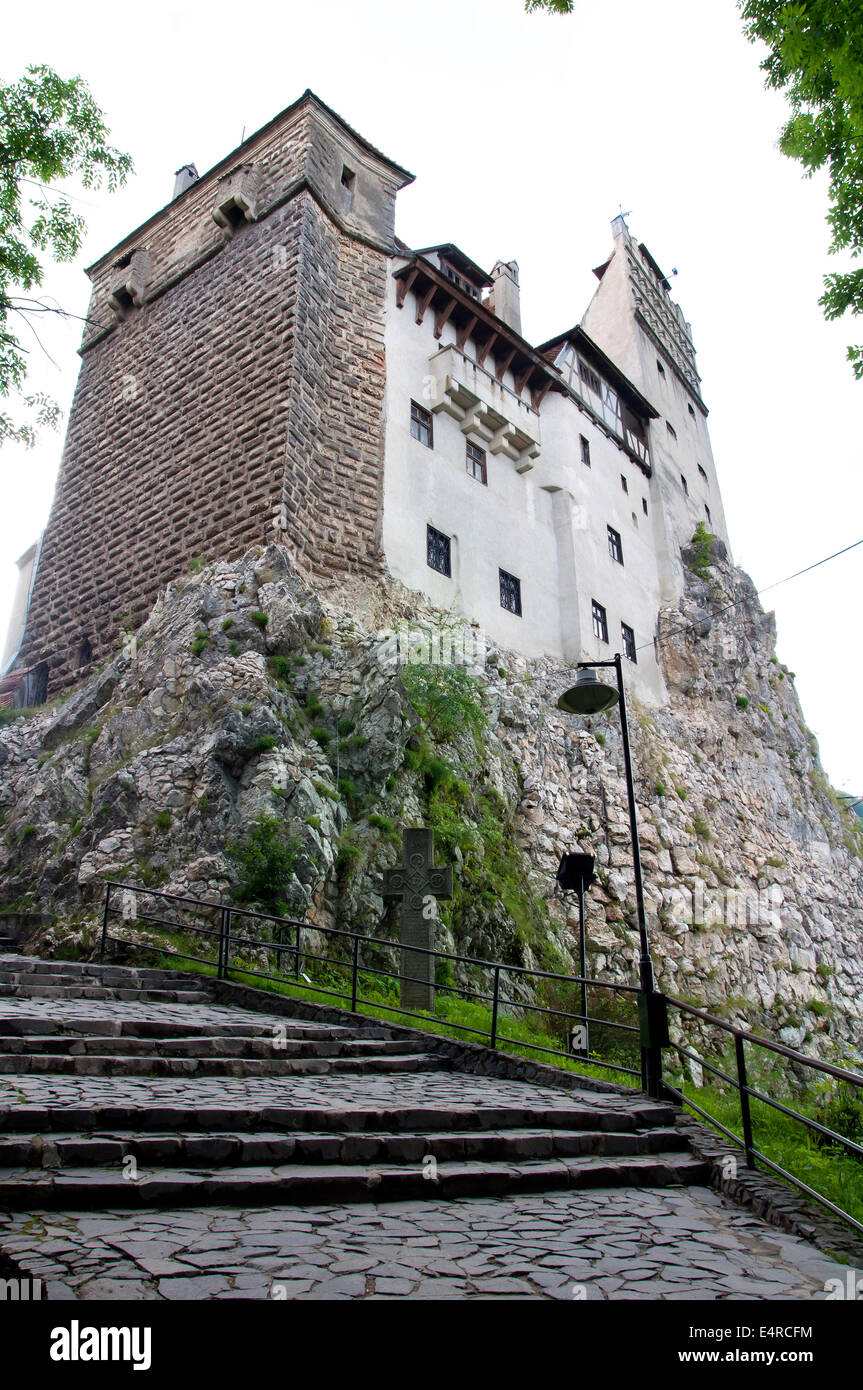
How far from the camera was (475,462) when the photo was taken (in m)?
21.2

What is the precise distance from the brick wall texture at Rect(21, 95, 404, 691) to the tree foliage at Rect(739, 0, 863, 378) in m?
9.78

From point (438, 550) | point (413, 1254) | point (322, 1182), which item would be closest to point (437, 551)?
point (438, 550)

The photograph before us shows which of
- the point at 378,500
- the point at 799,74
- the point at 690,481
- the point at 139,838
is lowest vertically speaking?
the point at 139,838

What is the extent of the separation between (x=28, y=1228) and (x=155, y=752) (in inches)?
408

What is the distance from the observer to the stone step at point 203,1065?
618 cm

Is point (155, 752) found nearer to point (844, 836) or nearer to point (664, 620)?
point (664, 620)

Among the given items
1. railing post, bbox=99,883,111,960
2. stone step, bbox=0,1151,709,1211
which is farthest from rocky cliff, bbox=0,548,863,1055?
stone step, bbox=0,1151,709,1211

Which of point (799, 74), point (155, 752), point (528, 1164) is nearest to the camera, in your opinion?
point (528, 1164)

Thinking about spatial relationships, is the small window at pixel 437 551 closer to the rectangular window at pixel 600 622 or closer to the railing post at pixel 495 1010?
the rectangular window at pixel 600 622

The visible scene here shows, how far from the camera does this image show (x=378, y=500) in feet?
58.5

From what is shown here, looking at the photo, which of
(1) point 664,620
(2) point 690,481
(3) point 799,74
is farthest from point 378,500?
(2) point 690,481

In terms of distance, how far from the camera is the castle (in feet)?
56.6

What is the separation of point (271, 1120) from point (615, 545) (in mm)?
22248

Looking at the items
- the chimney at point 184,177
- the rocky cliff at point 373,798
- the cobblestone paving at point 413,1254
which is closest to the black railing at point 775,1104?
the cobblestone paving at point 413,1254
